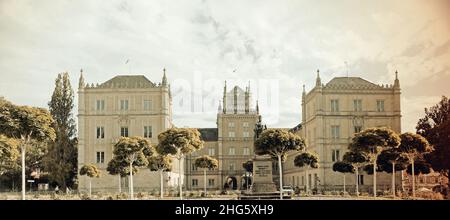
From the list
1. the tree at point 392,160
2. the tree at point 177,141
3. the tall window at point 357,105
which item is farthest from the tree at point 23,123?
the tall window at point 357,105

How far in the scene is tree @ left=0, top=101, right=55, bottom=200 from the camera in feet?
74.3

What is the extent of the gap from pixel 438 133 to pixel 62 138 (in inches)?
1325

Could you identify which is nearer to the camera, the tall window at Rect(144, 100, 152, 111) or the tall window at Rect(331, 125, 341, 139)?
the tall window at Rect(331, 125, 341, 139)

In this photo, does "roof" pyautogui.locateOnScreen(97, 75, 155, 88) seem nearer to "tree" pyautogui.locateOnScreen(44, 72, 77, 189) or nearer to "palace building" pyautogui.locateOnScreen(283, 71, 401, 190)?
"tree" pyautogui.locateOnScreen(44, 72, 77, 189)

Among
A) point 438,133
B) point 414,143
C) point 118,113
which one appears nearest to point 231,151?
point 118,113

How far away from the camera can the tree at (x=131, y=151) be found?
1334 inches

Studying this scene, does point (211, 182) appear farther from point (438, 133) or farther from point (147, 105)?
point (438, 133)

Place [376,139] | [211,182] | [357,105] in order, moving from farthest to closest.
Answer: [211,182]
[357,105]
[376,139]

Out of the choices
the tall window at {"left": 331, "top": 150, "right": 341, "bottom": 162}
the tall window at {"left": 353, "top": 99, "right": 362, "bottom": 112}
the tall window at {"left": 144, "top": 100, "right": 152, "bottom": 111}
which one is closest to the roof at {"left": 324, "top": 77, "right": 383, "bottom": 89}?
the tall window at {"left": 353, "top": 99, "right": 362, "bottom": 112}

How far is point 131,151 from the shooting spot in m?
34.0

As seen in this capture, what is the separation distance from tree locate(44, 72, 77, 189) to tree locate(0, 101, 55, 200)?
26.3 m
